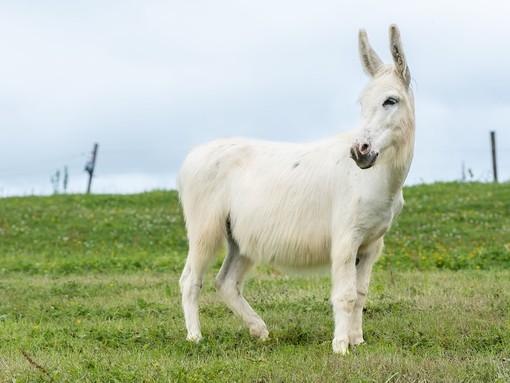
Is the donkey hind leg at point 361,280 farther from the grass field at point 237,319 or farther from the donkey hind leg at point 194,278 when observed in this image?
the donkey hind leg at point 194,278

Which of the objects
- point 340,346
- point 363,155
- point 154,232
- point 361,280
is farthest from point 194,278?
Result: point 154,232

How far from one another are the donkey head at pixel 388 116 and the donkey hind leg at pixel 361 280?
925 mm

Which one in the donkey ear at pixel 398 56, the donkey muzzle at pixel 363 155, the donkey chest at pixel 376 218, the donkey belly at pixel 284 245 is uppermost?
the donkey ear at pixel 398 56

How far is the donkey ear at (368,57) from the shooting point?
285 inches

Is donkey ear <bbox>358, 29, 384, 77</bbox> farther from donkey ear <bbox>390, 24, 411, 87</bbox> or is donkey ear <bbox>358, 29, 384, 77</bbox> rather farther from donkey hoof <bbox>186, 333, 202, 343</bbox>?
donkey hoof <bbox>186, 333, 202, 343</bbox>

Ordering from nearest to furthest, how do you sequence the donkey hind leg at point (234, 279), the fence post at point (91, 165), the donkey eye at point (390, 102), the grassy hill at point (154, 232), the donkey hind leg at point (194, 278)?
1. the donkey eye at point (390, 102)
2. the donkey hind leg at point (194, 278)
3. the donkey hind leg at point (234, 279)
4. the grassy hill at point (154, 232)
5. the fence post at point (91, 165)

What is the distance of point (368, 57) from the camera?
724 centimetres

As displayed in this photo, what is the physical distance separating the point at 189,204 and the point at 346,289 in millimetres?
2122

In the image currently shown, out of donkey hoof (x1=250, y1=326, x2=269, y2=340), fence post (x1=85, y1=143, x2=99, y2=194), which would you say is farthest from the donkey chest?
fence post (x1=85, y1=143, x2=99, y2=194)

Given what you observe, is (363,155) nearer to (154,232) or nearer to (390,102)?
(390,102)

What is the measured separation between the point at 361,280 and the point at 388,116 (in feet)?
5.32

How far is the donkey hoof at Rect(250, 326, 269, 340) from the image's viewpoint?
316 inches

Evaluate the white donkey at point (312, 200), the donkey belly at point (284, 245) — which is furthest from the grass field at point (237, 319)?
the donkey belly at point (284, 245)

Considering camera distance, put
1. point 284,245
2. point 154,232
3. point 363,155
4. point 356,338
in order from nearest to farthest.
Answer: point 363,155
point 356,338
point 284,245
point 154,232
